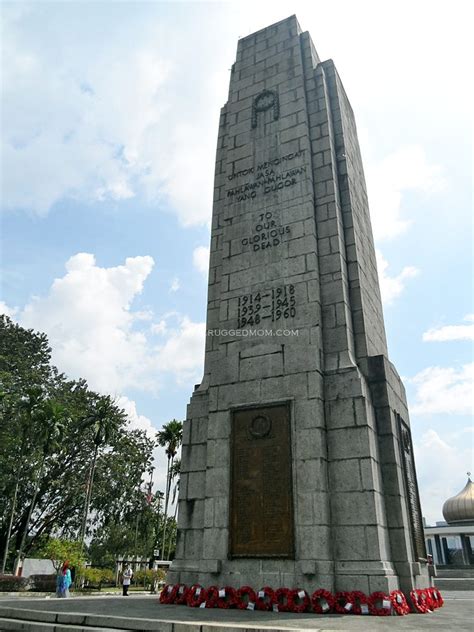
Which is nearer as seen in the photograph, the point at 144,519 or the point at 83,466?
the point at 83,466

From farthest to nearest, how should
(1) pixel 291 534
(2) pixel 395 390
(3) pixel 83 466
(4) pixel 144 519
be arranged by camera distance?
(4) pixel 144 519 < (3) pixel 83 466 < (2) pixel 395 390 < (1) pixel 291 534

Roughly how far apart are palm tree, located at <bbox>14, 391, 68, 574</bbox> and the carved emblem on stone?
24513 mm

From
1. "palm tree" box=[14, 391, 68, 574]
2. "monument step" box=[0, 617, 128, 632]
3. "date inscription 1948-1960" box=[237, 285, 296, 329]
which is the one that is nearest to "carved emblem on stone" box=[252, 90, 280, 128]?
"date inscription 1948-1960" box=[237, 285, 296, 329]

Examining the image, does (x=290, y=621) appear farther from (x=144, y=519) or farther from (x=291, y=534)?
(x=144, y=519)

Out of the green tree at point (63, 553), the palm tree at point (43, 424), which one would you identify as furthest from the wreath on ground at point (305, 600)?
the palm tree at point (43, 424)

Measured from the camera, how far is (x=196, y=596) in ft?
30.9

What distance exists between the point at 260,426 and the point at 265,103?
1007 cm

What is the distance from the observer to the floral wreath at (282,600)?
28.0ft

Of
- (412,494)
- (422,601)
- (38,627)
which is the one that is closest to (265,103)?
(412,494)

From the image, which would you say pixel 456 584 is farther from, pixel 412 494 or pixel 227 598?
pixel 227 598

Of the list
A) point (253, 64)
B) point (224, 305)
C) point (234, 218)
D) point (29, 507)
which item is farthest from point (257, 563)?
point (29, 507)

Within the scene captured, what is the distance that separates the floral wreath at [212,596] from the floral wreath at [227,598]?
6 cm

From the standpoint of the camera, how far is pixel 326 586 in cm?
859

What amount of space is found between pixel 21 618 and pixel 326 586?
515 centimetres
